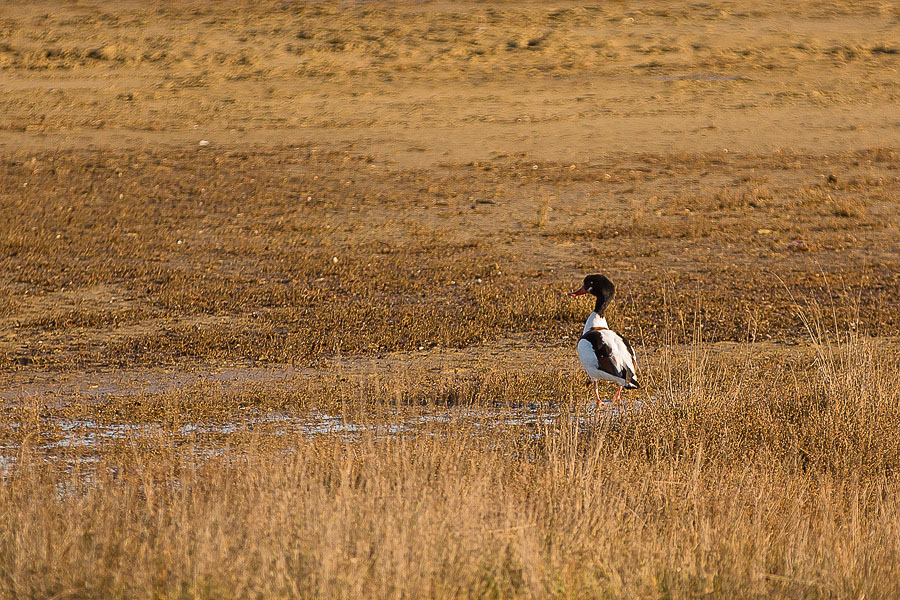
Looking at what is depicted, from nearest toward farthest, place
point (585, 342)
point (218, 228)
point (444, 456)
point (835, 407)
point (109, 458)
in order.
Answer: point (444, 456) < point (109, 458) < point (835, 407) < point (585, 342) < point (218, 228)

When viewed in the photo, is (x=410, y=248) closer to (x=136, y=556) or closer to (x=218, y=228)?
(x=218, y=228)

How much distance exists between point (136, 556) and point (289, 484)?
0.87 metres

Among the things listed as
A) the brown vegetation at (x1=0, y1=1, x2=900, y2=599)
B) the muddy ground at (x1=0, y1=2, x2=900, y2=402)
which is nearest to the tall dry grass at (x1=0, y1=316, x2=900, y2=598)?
the brown vegetation at (x1=0, y1=1, x2=900, y2=599)

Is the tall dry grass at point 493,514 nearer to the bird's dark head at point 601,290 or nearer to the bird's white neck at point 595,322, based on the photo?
the bird's white neck at point 595,322

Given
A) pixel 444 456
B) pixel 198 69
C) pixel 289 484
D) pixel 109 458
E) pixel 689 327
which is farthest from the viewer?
pixel 198 69

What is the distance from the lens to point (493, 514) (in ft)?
16.9

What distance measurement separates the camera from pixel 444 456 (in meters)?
6.03

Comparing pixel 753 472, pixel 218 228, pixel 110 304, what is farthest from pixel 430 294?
pixel 753 472

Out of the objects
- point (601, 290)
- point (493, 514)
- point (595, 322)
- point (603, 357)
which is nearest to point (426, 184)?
point (601, 290)

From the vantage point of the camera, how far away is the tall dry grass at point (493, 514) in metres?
4.59

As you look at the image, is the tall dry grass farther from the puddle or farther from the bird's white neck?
the bird's white neck

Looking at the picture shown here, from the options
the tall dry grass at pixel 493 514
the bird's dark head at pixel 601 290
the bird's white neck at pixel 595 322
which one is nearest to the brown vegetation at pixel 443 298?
the tall dry grass at pixel 493 514

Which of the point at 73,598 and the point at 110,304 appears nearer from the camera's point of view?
the point at 73,598

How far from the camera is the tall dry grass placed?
4.59 m
